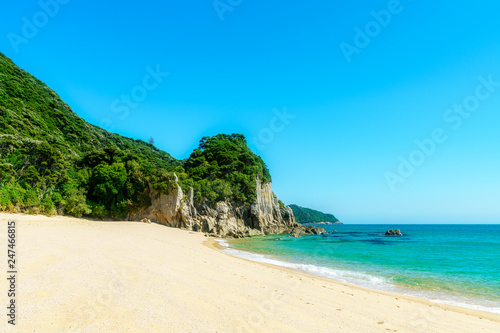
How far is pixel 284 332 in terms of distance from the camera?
4.77 meters

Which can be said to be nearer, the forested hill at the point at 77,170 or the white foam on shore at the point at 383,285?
the white foam on shore at the point at 383,285

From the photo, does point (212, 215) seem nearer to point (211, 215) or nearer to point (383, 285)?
point (211, 215)

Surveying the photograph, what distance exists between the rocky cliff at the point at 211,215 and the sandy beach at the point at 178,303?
2577cm

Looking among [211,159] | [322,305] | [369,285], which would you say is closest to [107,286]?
[322,305]

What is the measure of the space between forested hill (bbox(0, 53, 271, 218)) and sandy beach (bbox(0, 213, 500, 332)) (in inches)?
806

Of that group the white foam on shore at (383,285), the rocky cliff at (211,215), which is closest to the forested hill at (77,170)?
the rocky cliff at (211,215)

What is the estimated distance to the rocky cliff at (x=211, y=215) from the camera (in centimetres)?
3484

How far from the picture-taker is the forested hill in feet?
85.6

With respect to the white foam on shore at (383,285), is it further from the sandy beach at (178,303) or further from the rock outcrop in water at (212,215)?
the rock outcrop in water at (212,215)

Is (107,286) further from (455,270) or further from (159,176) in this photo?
(159,176)

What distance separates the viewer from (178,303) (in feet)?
18.0

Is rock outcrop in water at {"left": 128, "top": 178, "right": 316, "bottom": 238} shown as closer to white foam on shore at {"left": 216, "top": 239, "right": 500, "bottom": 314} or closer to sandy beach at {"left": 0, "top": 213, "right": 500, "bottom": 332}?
white foam on shore at {"left": 216, "top": 239, "right": 500, "bottom": 314}

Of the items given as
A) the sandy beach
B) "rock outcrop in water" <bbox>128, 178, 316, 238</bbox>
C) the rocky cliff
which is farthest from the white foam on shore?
the rocky cliff

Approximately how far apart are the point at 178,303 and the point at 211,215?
114 feet
